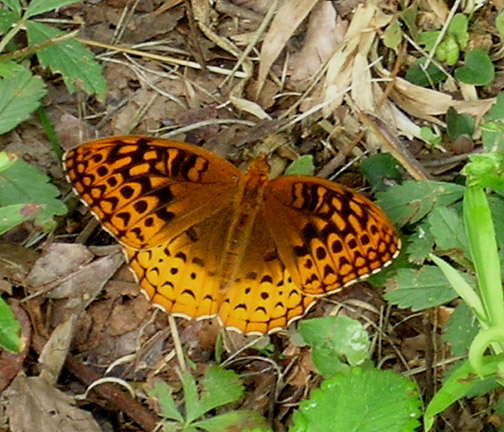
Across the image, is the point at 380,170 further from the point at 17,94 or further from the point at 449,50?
the point at 17,94

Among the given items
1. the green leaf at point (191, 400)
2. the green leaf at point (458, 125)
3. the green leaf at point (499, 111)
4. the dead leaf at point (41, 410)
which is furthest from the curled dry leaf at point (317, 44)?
the dead leaf at point (41, 410)

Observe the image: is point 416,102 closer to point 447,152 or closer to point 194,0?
point 447,152

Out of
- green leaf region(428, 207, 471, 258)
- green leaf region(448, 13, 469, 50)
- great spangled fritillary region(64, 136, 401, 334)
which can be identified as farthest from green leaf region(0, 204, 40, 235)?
green leaf region(448, 13, 469, 50)

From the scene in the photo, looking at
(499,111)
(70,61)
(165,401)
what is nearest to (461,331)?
(499,111)

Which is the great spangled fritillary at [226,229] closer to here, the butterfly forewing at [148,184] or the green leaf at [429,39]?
the butterfly forewing at [148,184]

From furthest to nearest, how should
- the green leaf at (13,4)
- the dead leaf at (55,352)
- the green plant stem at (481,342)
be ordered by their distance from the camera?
the green leaf at (13,4), the dead leaf at (55,352), the green plant stem at (481,342)

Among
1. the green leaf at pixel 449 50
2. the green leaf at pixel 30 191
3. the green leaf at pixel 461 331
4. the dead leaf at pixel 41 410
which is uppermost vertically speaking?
the green leaf at pixel 449 50
